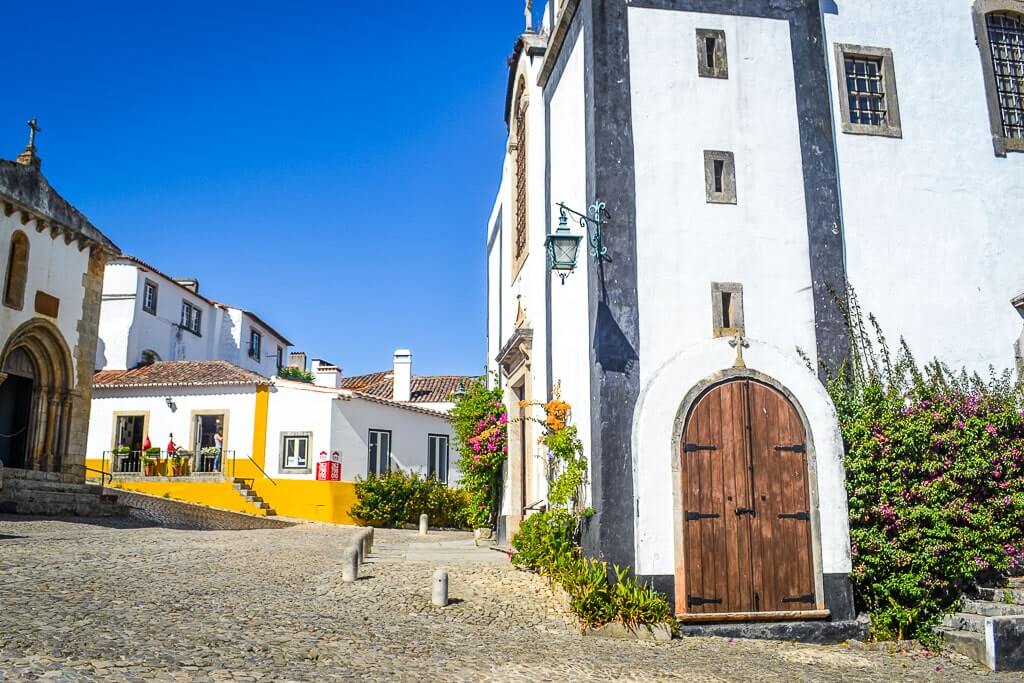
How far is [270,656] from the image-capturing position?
649cm

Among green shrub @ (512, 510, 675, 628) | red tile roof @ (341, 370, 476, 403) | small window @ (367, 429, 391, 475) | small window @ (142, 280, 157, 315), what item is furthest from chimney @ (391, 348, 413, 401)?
green shrub @ (512, 510, 675, 628)

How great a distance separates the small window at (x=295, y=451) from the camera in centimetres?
2670

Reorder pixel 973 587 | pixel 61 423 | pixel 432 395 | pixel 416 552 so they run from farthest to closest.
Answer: pixel 432 395, pixel 61 423, pixel 416 552, pixel 973 587

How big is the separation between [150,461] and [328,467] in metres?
5.44

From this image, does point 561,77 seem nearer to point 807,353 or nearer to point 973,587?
point 807,353

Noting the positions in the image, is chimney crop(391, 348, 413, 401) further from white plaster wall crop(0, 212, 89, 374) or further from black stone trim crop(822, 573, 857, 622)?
black stone trim crop(822, 573, 857, 622)

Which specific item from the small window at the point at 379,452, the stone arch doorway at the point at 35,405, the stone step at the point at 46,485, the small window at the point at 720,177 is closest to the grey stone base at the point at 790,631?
the small window at the point at 720,177

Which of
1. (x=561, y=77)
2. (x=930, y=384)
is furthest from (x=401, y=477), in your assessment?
(x=930, y=384)

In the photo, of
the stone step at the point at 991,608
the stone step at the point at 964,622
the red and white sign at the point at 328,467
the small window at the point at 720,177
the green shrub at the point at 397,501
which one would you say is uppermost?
the small window at the point at 720,177

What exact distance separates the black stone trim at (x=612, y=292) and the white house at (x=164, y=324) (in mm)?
25253

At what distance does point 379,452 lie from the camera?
28547mm

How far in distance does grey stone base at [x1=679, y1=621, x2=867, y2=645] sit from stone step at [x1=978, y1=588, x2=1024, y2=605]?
137cm

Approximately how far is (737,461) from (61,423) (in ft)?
57.5

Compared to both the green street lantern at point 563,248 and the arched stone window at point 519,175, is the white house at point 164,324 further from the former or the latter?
the green street lantern at point 563,248
